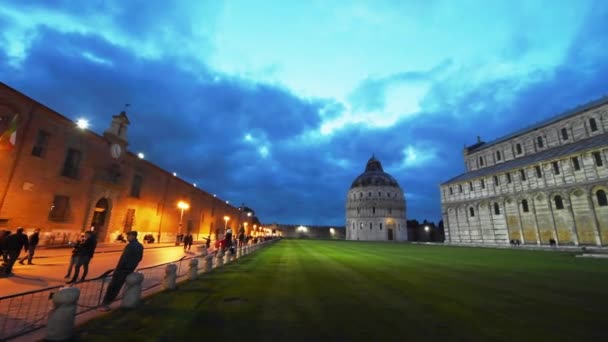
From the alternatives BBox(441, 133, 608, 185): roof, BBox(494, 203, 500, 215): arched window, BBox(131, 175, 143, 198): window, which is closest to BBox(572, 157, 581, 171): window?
BBox(441, 133, 608, 185): roof

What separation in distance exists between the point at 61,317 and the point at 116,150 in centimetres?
2463

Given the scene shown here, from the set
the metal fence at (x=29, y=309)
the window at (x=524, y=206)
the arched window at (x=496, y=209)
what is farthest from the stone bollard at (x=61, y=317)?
the arched window at (x=496, y=209)

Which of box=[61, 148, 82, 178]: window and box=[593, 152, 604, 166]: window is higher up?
box=[593, 152, 604, 166]: window

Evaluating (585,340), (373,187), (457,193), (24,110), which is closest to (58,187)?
(24,110)

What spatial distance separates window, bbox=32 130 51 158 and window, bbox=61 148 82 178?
5.95 ft

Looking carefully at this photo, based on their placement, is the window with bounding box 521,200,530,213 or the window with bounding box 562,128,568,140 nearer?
the window with bounding box 521,200,530,213

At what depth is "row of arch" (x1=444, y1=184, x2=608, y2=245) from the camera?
32062 millimetres

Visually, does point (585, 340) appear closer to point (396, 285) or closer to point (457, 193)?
point (396, 285)

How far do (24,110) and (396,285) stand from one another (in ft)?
76.4

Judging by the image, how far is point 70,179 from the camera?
1995cm

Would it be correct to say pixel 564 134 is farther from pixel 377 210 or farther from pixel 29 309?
pixel 29 309

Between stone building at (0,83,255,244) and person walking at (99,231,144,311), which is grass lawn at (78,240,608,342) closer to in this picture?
person walking at (99,231,144,311)

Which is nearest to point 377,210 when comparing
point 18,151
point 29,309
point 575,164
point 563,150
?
point 563,150

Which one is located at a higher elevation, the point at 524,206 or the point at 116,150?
the point at 116,150
